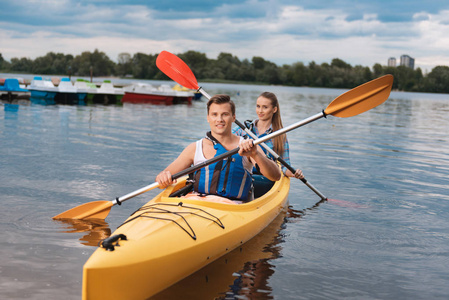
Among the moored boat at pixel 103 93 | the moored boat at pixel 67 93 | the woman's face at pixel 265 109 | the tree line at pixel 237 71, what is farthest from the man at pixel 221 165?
the tree line at pixel 237 71

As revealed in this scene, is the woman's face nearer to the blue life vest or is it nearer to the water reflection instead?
the blue life vest

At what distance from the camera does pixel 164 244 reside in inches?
152

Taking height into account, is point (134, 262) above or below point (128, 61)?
below

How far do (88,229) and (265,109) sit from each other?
2.95m

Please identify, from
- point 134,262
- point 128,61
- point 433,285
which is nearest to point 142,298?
point 134,262

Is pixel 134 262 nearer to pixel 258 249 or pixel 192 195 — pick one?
pixel 192 195

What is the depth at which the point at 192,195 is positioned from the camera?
5.05 m

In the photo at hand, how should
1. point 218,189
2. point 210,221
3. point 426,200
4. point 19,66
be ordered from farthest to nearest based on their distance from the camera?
point 19,66 < point 426,200 < point 218,189 < point 210,221

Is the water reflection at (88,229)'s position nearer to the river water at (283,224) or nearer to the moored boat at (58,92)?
the river water at (283,224)

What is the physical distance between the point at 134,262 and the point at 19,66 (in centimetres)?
13641

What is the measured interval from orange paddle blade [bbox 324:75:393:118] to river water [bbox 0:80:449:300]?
1.64 meters

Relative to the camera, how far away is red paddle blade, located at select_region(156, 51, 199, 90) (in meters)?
7.56

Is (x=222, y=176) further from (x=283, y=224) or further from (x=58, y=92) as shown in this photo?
(x=58, y=92)

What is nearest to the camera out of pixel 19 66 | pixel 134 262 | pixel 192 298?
pixel 134 262
